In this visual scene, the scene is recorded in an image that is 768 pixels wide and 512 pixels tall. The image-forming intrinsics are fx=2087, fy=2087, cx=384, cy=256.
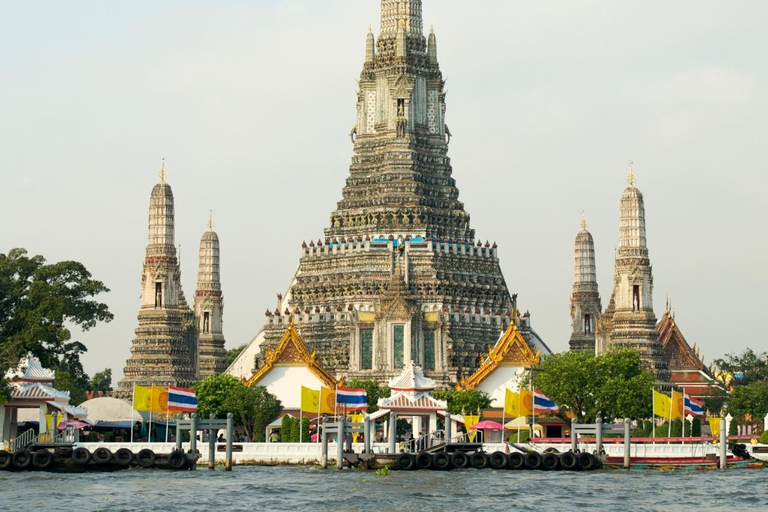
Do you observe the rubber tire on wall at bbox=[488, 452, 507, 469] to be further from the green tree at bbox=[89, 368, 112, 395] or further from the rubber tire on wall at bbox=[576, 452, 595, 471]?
the green tree at bbox=[89, 368, 112, 395]

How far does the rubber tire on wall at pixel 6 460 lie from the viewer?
88.2 m

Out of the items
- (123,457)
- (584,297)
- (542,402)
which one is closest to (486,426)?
(542,402)

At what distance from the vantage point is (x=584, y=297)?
6043 inches

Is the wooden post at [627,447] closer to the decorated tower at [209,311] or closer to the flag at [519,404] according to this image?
the flag at [519,404]

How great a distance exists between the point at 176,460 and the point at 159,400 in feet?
27.6

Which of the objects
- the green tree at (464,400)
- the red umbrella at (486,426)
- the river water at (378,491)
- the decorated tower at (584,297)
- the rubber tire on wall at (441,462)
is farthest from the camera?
the decorated tower at (584,297)

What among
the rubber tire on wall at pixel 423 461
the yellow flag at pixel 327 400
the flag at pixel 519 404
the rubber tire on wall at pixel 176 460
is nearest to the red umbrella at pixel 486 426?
the flag at pixel 519 404

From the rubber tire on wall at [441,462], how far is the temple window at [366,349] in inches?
1409

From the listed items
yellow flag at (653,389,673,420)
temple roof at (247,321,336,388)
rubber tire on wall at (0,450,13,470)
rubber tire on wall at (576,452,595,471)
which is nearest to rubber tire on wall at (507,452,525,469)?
rubber tire on wall at (576,452,595,471)

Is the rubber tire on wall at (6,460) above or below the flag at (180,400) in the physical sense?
below

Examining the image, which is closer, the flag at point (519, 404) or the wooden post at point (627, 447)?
the wooden post at point (627, 447)

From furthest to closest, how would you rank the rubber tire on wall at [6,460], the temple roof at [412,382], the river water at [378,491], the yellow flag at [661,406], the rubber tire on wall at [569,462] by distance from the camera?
the temple roof at [412,382]
the yellow flag at [661,406]
the rubber tire on wall at [569,462]
the rubber tire on wall at [6,460]
the river water at [378,491]

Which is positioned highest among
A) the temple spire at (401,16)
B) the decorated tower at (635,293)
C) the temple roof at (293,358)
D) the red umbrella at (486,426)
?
the temple spire at (401,16)

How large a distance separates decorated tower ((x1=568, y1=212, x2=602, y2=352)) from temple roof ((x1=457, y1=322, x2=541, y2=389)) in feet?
95.3
